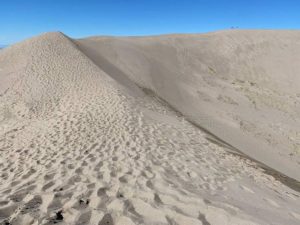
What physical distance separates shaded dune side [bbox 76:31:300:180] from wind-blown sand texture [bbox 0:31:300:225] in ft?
0.52

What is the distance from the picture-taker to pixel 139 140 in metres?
10.4

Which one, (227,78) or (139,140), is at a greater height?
(227,78)

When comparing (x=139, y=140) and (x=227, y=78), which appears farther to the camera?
(x=227, y=78)

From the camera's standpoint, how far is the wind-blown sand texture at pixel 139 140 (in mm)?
5414

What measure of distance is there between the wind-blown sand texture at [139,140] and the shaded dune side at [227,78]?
0.16 meters

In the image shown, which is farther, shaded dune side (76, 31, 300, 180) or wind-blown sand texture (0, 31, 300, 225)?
shaded dune side (76, 31, 300, 180)

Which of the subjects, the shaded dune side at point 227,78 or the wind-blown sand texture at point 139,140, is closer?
the wind-blown sand texture at point 139,140

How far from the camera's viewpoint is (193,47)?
36906 mm

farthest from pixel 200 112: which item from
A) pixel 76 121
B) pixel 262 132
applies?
pixel 76 121

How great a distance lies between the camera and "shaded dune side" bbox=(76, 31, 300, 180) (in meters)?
18.4

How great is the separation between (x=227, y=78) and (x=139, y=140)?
2337 cm

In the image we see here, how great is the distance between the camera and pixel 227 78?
31734mm

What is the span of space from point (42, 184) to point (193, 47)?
3280cm

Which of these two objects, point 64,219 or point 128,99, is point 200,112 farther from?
point 64,219
